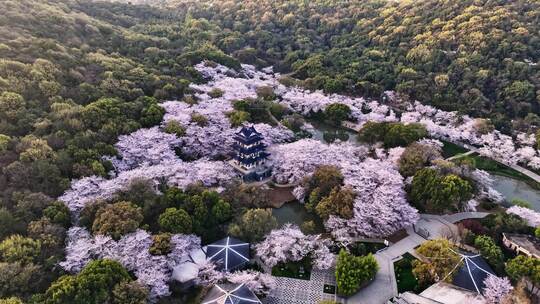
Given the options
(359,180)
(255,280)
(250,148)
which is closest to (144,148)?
(250,148)

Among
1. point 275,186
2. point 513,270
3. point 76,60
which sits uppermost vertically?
point 76,60

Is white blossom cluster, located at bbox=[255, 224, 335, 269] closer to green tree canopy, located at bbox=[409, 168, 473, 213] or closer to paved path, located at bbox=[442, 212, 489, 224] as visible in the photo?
green tree canopy, located at bbox=[409, 168, 473, 213]

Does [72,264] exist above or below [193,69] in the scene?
below

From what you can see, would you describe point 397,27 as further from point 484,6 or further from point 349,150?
point 349,150

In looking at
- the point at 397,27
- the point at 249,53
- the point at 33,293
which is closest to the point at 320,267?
the point at 33,293

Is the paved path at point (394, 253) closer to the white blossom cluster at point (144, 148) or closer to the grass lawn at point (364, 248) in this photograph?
the grass lawn at point (364, 248)

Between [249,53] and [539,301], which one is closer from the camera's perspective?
[539,301]
